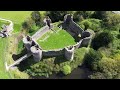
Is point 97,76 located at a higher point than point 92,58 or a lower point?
lower

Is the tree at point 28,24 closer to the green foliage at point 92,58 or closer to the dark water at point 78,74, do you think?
the dark water at point 78,74

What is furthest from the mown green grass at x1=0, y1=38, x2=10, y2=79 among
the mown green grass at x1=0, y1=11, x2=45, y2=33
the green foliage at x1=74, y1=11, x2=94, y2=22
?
the green foliage at x1=74, y1=11, x2=94, y2=22

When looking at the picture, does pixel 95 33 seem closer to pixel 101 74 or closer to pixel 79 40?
pixel 79 40

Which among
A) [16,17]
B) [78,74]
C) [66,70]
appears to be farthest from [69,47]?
[16,17]

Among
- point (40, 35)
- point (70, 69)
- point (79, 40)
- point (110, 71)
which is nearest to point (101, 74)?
point (110, 71)

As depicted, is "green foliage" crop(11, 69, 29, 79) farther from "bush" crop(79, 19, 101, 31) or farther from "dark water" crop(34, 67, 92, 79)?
"bush" crop(79, 19, 101, 31)

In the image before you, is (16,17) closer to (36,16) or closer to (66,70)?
(36,16)

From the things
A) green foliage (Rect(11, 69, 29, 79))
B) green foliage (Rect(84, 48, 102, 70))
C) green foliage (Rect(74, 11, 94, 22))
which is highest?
green foliage (Rect(74, 11, 94, 22))
